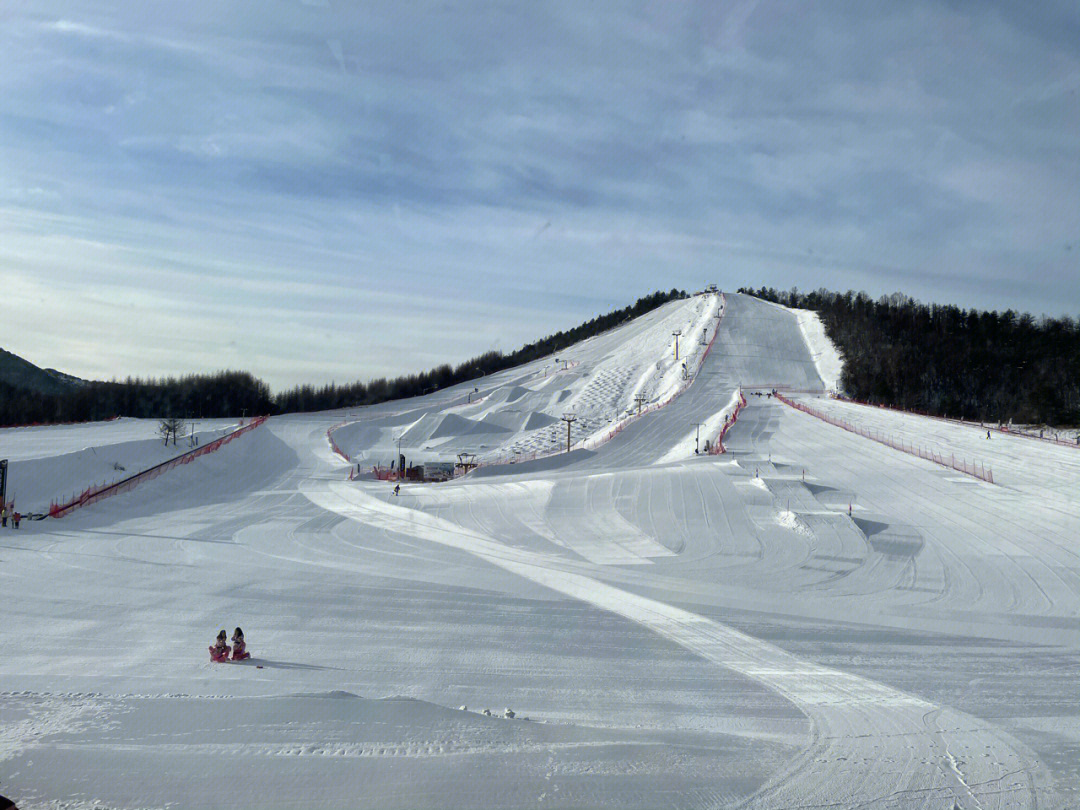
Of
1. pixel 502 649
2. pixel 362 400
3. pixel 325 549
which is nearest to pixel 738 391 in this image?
pixel 362 400

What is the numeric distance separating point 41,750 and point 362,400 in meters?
65.8

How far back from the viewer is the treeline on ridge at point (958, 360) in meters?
55.3

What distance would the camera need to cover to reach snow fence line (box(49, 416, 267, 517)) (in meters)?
22.2

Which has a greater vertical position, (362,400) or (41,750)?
(362,400)

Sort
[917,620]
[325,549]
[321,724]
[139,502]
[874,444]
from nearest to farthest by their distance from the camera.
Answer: [321,724]
[917,620]
[325,549]
[139,502]
[874,444]

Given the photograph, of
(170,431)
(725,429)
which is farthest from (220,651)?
(170,431)

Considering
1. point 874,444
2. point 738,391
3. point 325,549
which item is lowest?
point 325,549

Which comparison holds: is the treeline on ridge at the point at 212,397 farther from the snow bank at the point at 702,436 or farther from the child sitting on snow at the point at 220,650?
the child sitting on snow at the point at 220,650

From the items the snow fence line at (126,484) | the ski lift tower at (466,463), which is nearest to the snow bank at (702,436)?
the ski lift tower at (466,463)

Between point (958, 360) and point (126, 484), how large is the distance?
68.6m

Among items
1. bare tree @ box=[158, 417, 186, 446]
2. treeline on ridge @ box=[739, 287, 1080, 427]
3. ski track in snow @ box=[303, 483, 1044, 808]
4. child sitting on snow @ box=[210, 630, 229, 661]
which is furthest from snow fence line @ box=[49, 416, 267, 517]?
treeline on ridge @ box=[739, 287, 1080, 427]

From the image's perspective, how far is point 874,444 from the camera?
32.8m

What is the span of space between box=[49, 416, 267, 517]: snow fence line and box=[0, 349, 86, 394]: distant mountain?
336 ft

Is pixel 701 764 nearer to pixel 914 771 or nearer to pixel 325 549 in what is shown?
pixel 914 771
